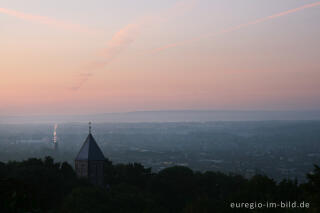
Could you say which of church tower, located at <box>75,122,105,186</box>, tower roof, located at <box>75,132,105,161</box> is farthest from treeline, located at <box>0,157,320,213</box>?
tower roof, located at <box>75,132,105,161</box>

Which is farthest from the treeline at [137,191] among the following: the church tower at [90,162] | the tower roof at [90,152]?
the tower roof at [90,152]

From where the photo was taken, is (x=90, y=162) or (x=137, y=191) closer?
(x=137, y=191)

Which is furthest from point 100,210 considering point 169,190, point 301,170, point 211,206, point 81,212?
point 301,170

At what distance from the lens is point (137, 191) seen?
53.2 m

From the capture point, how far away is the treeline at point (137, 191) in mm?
28219

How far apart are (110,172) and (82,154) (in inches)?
425

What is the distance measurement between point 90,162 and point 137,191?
737 centimetres

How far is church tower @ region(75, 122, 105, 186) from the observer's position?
2245 inches

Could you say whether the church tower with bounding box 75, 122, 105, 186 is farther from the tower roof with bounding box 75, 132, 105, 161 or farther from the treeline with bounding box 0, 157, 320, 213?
the treeline with bounding box 0, 157, 320, 213

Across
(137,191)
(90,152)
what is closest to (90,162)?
(90,152)

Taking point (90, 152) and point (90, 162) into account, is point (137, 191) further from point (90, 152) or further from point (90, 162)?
point (90, 152)

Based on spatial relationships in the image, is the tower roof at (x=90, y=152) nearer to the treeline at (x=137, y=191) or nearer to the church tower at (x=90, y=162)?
the church tower at (x=90, y=162)

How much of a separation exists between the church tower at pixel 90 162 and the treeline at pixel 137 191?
1.39m

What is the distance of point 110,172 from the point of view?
6738 centimetres
